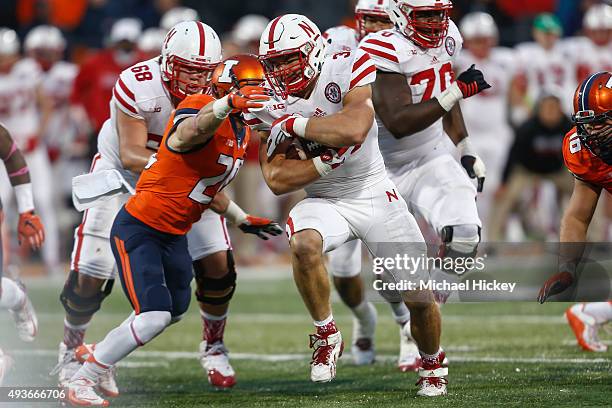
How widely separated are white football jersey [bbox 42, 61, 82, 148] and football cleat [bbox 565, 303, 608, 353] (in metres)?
7.15

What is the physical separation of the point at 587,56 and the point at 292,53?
7.24m

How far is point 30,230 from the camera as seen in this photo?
6.35m

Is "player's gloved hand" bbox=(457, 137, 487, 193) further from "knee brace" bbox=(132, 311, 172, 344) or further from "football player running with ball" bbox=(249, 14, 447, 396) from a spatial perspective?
"knee brace" bbox=(132, 311, 172, 344)

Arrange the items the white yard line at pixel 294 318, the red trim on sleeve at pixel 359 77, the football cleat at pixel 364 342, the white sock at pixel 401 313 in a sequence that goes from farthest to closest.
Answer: the white yard line at pixel 294 318 < the football cleat at pixel 364 342 < the white sock at pixel 401 313 < the red trim on sleeve at pixel 359 77

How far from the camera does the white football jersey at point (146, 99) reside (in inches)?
241

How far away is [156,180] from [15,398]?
3.89 ft

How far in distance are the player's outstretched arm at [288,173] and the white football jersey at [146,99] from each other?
935 millimetres

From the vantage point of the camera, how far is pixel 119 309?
9688 mm

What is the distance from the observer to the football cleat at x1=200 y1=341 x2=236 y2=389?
622 centimetres

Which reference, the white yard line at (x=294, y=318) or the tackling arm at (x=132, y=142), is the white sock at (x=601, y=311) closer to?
the white yard line at (x=294, y=318)

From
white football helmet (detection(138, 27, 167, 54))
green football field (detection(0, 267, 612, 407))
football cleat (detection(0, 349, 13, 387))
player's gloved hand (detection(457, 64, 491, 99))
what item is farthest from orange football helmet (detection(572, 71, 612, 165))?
white football helmet (detection(138, 27, 167, 54))

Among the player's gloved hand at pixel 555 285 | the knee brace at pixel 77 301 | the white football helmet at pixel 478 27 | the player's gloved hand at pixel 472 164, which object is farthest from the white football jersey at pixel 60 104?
the player's gloved hand at pixel 555 285

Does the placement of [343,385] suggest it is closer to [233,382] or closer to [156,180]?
[233,382]

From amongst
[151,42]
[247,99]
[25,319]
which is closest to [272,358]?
[25,319]
